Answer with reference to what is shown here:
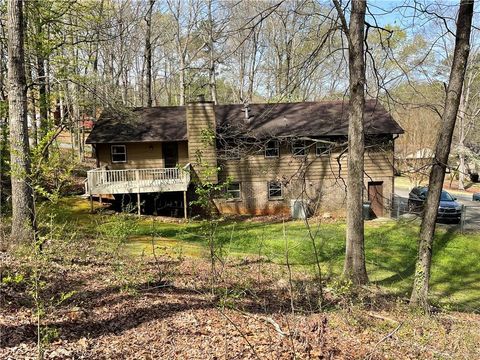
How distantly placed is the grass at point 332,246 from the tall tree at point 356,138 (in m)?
1.68

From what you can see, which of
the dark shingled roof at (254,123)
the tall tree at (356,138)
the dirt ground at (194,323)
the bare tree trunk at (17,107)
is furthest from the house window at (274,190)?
the bare tree trunk at (17,107)

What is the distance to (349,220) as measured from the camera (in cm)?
959

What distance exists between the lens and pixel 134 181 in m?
20.1

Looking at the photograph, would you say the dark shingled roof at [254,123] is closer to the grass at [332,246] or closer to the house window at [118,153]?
the house window at [118,153]

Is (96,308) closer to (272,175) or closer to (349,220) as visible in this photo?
(349,220)

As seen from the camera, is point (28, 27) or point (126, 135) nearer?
point (28, 27)

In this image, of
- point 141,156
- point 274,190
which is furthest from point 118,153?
point 274,190

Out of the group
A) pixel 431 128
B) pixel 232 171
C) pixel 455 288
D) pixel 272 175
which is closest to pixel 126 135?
pixel 232 171

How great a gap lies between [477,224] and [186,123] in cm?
1657

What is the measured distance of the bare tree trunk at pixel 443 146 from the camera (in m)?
7.77

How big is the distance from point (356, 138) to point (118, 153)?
54.6 ft

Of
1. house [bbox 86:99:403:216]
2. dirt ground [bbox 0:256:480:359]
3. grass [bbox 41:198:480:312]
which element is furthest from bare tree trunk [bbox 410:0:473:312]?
house [bbox 86:99:403:216]

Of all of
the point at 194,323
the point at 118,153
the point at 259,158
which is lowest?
the point at 194,323

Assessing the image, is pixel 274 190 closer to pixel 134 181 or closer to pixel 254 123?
pixel 254 123
